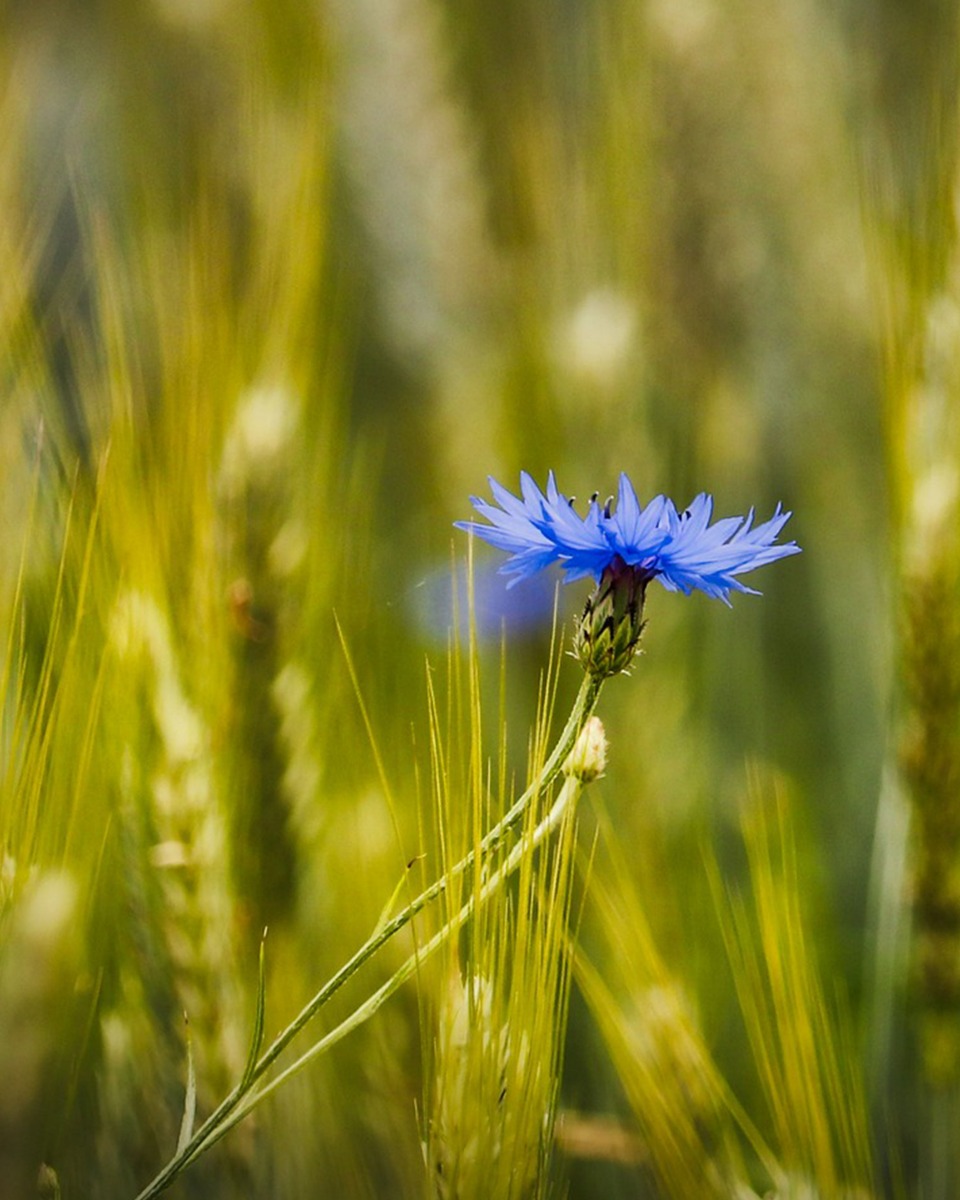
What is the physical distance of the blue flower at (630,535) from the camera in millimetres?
366

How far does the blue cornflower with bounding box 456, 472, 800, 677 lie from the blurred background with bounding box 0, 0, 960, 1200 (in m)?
0.04

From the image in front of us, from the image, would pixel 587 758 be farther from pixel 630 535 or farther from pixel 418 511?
pixel 418 511

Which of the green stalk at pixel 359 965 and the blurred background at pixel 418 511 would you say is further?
the blurred background at pixel 418 511

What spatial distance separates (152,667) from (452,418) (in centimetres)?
45

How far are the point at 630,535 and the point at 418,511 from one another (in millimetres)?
479

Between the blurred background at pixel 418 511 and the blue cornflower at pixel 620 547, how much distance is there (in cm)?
4

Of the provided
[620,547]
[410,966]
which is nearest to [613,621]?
[620,547]

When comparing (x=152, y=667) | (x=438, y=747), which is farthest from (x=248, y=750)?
(x=438, y=747)

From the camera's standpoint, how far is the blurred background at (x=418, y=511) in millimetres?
473

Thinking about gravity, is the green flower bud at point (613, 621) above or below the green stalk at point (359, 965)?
above

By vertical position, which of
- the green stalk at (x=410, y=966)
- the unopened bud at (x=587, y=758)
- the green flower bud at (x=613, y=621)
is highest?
the green flower bud at (x=613, y=621)

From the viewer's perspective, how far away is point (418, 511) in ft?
2.78

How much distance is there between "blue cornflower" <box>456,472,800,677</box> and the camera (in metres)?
0.37

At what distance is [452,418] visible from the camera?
0.88 m
